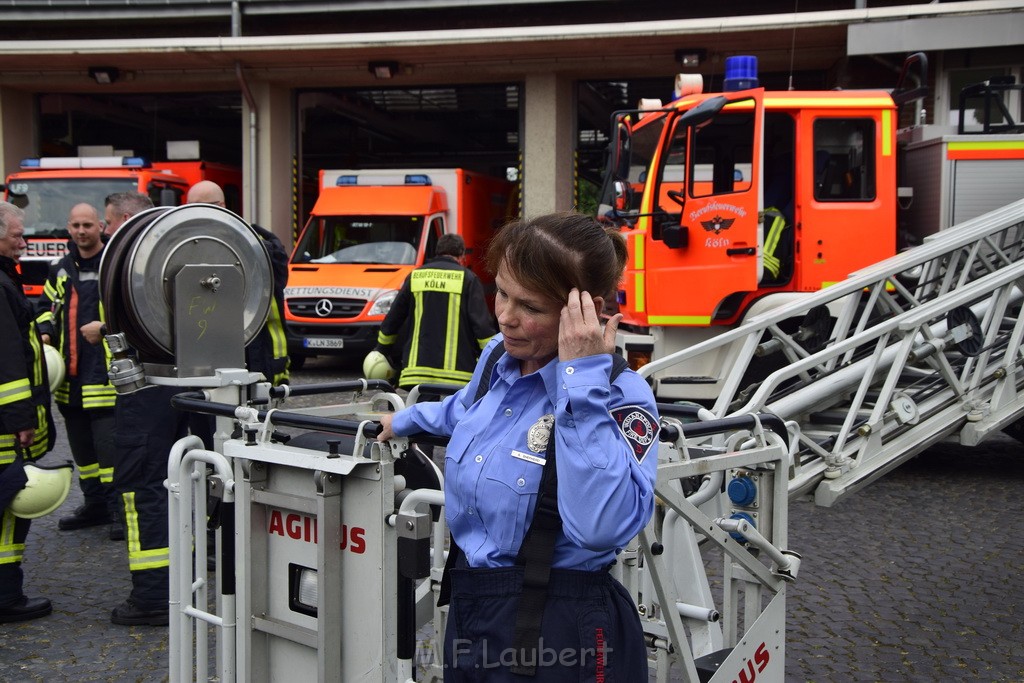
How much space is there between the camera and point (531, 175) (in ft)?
56.1

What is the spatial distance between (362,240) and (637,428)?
1275 cm

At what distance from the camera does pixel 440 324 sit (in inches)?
273

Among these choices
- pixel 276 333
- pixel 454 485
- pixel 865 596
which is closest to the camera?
pixel 454 485

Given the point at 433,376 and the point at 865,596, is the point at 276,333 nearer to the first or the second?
the point at 433,376

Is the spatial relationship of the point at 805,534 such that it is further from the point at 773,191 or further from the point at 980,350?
the point at 773,191

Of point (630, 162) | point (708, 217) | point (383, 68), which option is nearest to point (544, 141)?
point (383, 68)

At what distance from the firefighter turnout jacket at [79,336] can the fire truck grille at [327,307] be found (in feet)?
22.6

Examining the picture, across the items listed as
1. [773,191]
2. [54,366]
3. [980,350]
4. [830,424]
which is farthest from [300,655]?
[773,191]

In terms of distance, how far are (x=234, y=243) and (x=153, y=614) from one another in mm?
1752

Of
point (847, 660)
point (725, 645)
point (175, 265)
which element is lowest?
point (847, 660)

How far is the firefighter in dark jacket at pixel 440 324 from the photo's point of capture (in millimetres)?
6922

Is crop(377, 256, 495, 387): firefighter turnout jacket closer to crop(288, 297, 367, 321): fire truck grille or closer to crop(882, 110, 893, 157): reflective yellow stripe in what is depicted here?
crop(882, 110, 893, 157): reflective yellow stripe

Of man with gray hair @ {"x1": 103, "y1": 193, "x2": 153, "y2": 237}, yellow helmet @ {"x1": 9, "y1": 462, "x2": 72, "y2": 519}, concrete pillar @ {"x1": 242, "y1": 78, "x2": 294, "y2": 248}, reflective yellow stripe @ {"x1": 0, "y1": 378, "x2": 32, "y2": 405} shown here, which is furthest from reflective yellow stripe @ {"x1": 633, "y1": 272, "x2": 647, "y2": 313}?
concrete pillar @ {"x1": 242, "y1": 78, "x2": 294, "y2": 248}

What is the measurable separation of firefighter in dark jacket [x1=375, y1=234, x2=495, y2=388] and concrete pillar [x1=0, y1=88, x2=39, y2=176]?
14.5 meters
